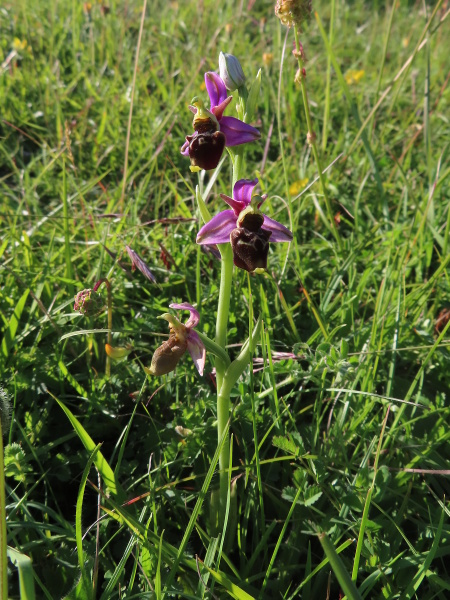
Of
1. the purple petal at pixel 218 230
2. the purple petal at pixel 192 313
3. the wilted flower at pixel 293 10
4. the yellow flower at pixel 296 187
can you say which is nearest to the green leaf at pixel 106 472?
the purple petal at pixel 192 313

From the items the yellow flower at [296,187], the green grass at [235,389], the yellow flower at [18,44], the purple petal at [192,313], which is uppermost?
the yellow flower at [18,44]

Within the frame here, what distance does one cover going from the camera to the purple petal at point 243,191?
3.73ft

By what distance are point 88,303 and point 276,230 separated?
51cm

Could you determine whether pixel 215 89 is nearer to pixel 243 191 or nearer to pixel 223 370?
pixel 243 191

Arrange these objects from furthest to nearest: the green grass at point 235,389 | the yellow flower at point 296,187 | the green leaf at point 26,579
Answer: the yellow flower at point 296,187 < the green grass at point 235,389 < the green leaf at point 26,579

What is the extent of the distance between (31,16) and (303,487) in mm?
3291

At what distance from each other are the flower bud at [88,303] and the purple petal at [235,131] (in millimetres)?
502

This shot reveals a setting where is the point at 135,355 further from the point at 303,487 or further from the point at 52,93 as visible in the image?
the point at 52,93

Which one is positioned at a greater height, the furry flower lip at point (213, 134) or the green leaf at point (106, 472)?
the furry flower lip at point (213, 134)

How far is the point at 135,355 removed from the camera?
1.61 metres

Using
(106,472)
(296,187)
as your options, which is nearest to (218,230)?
(106,472)

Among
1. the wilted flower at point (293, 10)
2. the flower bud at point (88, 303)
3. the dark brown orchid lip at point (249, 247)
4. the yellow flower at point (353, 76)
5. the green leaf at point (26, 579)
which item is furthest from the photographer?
the yellow flower at point (353, 76)

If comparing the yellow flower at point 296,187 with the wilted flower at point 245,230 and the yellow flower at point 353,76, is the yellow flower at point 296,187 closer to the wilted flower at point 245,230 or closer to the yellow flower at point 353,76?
the wilted flower at point 245,230

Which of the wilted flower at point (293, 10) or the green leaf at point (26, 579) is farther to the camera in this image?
the wilted flower at point (293, 10)
